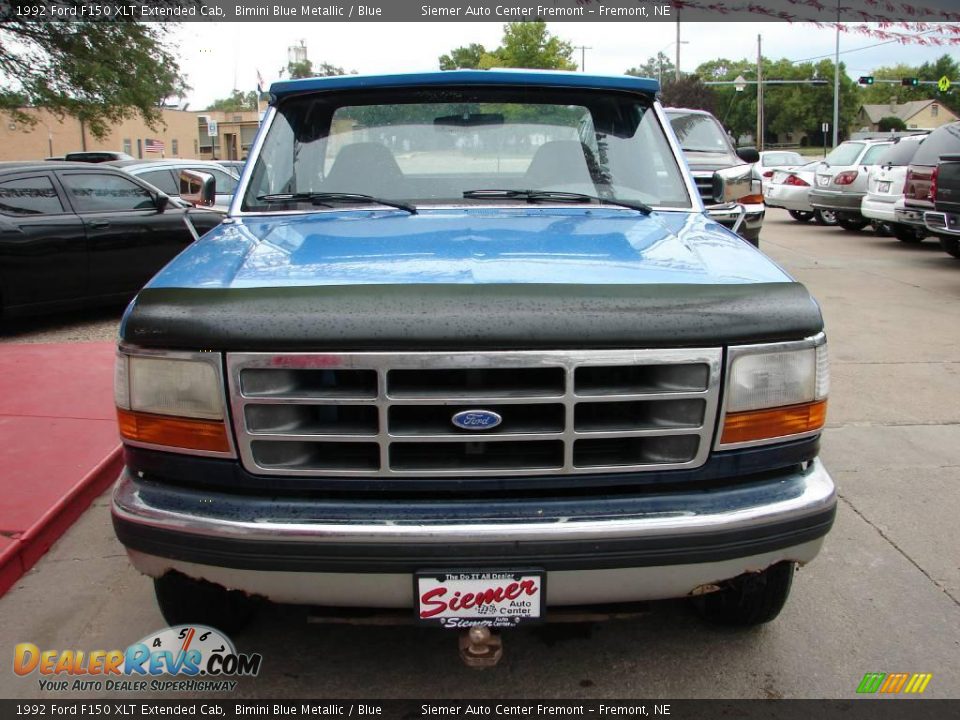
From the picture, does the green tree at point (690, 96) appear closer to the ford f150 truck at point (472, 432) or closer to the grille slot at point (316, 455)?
the ford f150 truck at point (472, 432)

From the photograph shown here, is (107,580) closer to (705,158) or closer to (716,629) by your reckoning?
(716,629)

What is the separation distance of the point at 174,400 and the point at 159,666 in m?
1.11

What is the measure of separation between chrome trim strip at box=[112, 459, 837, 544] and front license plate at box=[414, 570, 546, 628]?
0.33ft

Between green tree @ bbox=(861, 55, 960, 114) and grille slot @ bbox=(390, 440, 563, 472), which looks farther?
green tree @ bbox=(861, 55, 960, 114)

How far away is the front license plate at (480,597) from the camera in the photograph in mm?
2119

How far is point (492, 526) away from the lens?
2107 millimetres

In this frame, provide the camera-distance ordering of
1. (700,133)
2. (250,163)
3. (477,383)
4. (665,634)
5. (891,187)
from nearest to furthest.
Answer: (477,383)
(665,634)
(250,163)
(700,133)
(891,187)

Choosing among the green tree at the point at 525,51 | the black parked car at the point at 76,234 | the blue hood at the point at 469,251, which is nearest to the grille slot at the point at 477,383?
the blue hood at the point at 469,251

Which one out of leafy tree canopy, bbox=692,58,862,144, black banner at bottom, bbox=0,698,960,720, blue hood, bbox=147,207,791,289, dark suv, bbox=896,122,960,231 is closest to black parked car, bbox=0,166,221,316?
blue hood, bbox=147,207,791,289

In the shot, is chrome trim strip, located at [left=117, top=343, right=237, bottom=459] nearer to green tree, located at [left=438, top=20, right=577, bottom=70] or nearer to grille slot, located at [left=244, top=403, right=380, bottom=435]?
grille slot, located at [left=244, top=403, right=380, bottom=435]

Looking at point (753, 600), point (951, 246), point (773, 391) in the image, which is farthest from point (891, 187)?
point (773, 391)

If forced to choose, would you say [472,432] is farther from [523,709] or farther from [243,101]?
[243,101]

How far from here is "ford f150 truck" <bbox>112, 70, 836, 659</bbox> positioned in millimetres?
2092

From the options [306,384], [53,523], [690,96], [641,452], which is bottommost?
[53,523]
